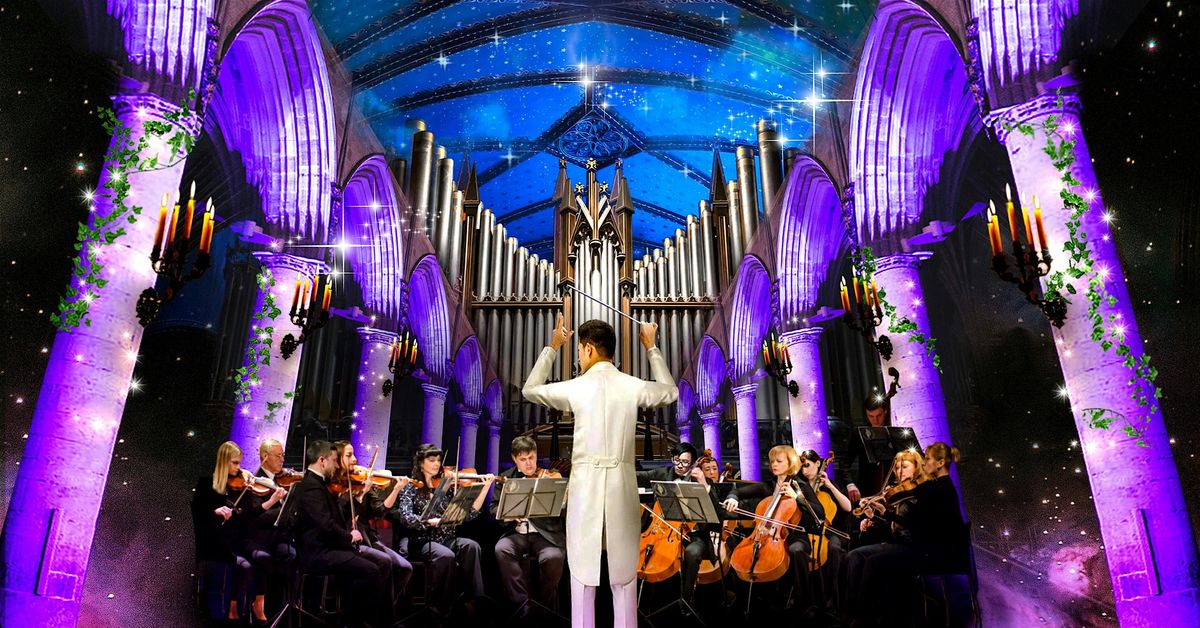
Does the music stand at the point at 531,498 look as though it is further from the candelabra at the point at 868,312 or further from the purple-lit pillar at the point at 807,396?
the purple-lit pillar at the point at 807,396

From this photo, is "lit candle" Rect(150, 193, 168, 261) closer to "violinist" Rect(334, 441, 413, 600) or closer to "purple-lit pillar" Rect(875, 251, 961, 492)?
"violinist" Rect(334, 441, 413, 600)

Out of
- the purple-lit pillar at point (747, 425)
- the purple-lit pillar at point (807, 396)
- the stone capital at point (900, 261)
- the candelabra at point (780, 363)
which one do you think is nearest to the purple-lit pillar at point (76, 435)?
the stone capital at point (900, 261)

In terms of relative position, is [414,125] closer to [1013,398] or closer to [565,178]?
[565,178]

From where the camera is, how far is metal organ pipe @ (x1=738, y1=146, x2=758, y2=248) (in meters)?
10.7

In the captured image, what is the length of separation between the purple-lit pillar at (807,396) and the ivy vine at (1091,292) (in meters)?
4.38

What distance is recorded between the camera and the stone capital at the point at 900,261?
621 centimetres

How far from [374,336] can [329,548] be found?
17.4 ft

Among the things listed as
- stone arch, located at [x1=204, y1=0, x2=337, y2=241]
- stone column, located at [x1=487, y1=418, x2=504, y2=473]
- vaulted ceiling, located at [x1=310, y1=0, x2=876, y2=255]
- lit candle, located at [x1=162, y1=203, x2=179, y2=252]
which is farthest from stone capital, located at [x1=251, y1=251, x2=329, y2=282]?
stone column, located at [x1=487, y1=418, x2=504, y2=473]

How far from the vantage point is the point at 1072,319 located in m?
3.81

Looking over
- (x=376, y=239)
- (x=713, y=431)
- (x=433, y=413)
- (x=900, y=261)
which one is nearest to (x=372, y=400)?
(x=376, y=239)

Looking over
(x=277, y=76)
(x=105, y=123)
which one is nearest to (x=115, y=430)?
(x=105, y=123)

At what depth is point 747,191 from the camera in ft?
36.0

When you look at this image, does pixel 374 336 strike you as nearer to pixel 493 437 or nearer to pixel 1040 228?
pixel 493 437

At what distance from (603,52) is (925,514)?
8.32 m
